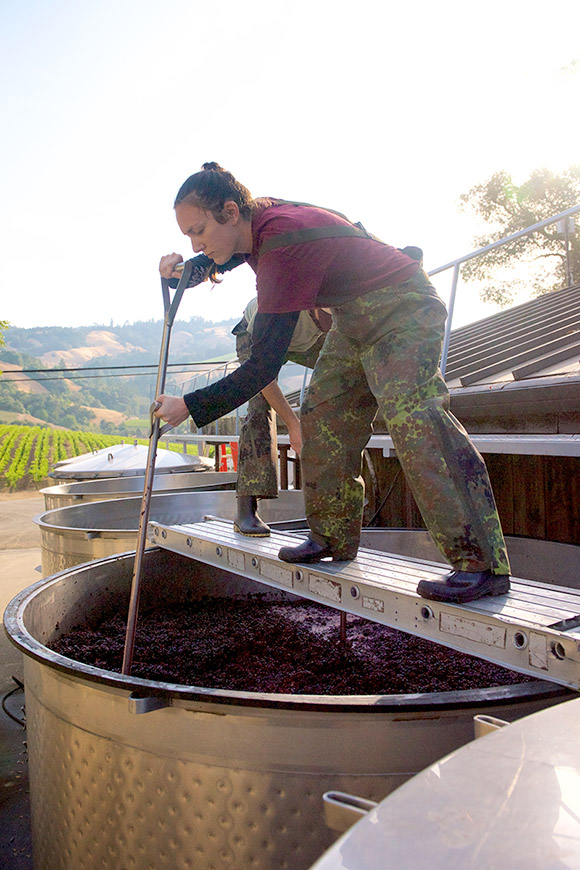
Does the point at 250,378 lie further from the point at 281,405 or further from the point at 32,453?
the point at 32,453

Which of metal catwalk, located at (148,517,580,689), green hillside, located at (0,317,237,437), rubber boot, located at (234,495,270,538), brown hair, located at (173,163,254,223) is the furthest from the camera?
green hillside, located at (0,317,237,437)

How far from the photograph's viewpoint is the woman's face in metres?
2.10

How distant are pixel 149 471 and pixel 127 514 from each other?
9.75 ft

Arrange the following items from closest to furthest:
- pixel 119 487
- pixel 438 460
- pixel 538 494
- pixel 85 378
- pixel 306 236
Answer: pixel 438 460 → pixel 306 236 → pixel 538 494 → pixel 119 487 → pixel 85 378

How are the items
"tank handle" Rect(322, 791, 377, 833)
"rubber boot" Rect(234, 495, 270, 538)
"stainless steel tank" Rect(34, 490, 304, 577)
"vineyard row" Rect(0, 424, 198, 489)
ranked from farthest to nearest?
"vineyard row" Rect(0, 424, 198, 489)
"stainless steel tank" Rect(34, 490, 304, 577)
"rubber boot" Rect(234, 495, 270, 538)
"tank handle" Rect(322, 791, 377, 833)

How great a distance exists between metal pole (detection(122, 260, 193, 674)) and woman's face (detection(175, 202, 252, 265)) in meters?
0.41

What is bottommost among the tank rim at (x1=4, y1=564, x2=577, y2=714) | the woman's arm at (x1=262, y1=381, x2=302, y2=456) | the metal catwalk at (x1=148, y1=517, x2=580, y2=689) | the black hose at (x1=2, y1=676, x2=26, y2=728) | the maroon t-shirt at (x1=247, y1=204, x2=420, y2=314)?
the black hose at (x1=2, y1=676, x2=26, y2=728)

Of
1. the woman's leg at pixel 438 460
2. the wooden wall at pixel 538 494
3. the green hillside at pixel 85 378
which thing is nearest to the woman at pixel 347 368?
the woman's leg at pixel 438 460

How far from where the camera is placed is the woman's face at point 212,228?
2.10m

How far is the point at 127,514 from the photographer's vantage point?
5.34m

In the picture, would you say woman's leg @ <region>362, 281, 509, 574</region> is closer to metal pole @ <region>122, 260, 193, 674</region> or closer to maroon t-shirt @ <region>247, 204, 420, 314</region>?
maroon t-shirt @ <region>247, 204, 420, 314</region>

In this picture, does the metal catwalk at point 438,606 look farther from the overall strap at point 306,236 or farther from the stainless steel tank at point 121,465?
the stainless steel tank at point 121,465

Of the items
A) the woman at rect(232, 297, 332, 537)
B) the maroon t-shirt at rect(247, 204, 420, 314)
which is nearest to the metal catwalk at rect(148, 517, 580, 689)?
the woman at rect(232, 297, 332, 537)

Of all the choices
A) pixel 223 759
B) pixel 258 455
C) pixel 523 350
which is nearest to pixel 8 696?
pixel 258 455
